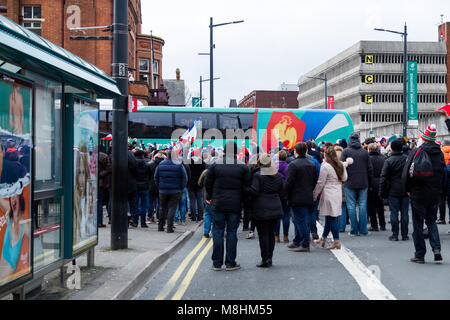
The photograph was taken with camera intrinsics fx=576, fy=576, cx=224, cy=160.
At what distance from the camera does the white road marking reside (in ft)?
22.4

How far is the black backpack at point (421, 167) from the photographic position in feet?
28.9

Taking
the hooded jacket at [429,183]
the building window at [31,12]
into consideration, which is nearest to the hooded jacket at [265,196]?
the hooded jacket at [429,183]

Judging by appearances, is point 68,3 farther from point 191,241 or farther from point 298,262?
point 298,262

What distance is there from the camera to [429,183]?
8797 mm

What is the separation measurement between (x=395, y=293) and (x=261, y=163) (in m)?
3.06

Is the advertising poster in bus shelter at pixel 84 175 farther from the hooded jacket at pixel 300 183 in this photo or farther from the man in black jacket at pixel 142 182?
the man in black jacket at pixel 142 182

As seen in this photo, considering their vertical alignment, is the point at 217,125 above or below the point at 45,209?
above

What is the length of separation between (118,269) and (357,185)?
6312 millimetres

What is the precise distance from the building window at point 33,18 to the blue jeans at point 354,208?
26.9 metres

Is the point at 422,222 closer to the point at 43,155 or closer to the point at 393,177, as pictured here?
the point at 393,177

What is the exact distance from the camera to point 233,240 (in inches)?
348

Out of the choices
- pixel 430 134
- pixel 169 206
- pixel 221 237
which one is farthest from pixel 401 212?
pixel 169 206

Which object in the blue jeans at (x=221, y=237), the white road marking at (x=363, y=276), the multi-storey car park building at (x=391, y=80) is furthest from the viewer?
the multi-storey car park building at (x=391, y=80)
